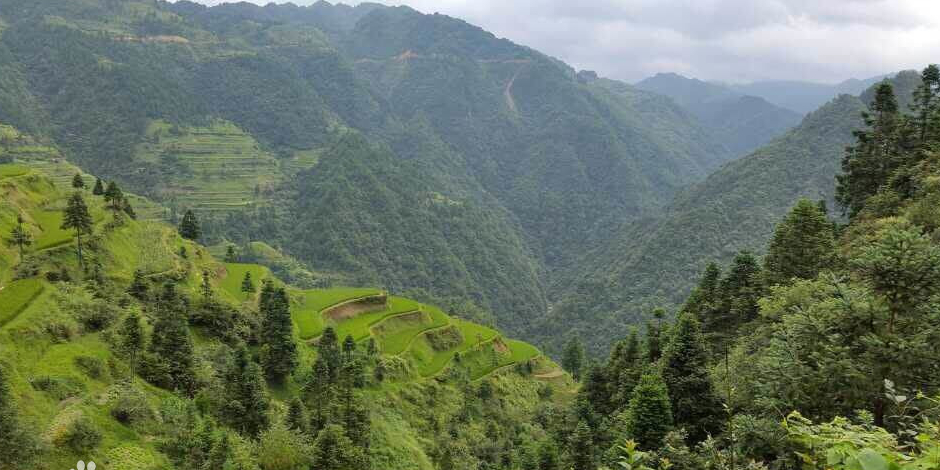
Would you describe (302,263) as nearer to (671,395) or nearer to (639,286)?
(639,286)

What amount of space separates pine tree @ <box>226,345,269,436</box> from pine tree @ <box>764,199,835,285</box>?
3370cm

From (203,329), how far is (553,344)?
101035mm

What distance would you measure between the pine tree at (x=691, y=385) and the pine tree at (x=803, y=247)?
9712 millimetres

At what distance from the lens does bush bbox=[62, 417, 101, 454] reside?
2275 cm

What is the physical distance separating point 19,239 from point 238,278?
25901mm

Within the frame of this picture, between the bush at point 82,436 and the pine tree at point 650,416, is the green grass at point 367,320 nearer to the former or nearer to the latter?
the bush at point 82,436

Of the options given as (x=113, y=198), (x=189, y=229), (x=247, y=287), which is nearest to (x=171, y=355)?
(x=247, y=287)

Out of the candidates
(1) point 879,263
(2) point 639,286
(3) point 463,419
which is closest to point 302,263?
(2) point 639,286

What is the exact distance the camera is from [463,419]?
54188 mm

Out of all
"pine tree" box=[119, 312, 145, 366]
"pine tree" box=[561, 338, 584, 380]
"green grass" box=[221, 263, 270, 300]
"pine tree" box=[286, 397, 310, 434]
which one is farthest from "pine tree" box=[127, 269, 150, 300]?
"pine tree" box=[561, 338, 584, 380]

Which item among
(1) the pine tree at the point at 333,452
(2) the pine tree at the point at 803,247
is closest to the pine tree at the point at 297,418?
(1) the pine tree at the point at 333,452

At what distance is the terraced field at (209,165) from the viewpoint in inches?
5896

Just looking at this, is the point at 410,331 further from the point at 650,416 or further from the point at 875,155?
the point at 875,155

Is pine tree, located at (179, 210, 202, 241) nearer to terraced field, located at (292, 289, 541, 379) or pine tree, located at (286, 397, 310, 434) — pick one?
terraced field, located at (292, 289, 541, 379)
